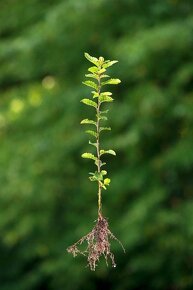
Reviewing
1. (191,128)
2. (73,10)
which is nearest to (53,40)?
(73,10)

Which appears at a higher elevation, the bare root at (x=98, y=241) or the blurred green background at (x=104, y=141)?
the blurred green background at (x=104, y=141)

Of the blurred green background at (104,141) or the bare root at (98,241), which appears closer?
the bare root at (98,241)

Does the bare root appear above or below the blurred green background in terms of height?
below

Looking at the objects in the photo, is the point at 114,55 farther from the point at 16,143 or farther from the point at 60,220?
the point at 60,220

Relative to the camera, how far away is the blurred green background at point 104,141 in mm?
6688

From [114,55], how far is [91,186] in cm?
155

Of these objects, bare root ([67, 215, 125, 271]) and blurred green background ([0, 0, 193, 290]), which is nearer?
bare root ([67, 215, 125, 271])

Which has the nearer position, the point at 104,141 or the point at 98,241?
the point at 98,241

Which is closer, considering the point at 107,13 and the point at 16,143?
the point at 107,13

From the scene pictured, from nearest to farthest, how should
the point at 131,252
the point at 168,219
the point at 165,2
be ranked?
the point at 168,219 → the point at 165,2 → the point at 131,252

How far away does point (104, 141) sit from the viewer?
7.21m

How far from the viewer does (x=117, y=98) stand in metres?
7.58

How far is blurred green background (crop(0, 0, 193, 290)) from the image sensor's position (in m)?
6.69

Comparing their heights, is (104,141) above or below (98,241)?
above
